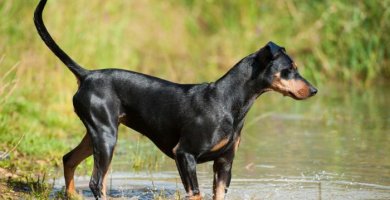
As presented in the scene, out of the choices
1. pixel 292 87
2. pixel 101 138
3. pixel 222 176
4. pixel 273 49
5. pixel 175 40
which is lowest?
pixel 222 176

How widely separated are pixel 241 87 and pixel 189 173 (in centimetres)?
90

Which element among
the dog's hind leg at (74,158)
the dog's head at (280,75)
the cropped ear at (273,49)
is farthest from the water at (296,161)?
the cropped ear at (273,49)

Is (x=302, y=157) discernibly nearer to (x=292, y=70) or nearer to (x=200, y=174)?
(x=200, y=174)

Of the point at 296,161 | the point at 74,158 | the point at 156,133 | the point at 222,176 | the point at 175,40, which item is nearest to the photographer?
the point at 222,176

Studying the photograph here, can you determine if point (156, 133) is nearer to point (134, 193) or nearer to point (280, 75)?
point (134, 193)

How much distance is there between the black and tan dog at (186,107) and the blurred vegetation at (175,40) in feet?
10.1

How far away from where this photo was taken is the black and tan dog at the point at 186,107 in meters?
6.96

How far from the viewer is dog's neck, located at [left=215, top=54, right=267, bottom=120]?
7113mm

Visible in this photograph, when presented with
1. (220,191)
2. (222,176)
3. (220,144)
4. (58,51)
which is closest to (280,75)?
(220,144)

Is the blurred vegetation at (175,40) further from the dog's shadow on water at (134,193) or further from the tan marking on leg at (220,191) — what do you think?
the tan marking on leg at (220,191)

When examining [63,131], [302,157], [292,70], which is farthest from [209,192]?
[63,131]

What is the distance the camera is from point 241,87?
716cm

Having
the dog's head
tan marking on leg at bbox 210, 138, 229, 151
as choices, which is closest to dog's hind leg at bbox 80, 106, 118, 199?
tan marking on leg at bbox 210, 138, 229, 151

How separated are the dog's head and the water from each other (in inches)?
39.0
